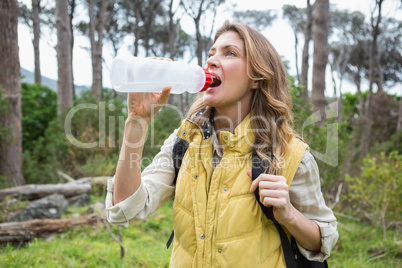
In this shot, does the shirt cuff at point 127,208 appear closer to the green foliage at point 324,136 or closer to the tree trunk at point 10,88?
the green foliage at point 324,136

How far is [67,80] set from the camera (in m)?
11.0

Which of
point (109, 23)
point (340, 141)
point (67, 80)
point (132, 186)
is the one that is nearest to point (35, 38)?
point (109, 23)

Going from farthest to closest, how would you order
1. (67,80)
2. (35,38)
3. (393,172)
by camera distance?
(35,38), (67,80), (393,172)

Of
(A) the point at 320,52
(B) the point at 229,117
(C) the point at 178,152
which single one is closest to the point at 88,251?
(C) the point at 178,152

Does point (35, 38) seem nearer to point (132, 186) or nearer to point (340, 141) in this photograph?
point (340, 141)

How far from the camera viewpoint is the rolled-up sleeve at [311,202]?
4.84 feet

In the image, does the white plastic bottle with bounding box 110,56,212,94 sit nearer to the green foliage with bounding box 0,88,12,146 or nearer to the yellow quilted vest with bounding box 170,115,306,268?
the yellow quilted vest with bounding box 170,115,306,268

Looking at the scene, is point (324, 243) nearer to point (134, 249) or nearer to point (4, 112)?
point (134, 249)

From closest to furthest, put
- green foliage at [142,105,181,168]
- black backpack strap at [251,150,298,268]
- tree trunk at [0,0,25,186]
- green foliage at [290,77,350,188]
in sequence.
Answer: black backpack strap at [251,150,298,268], green foliage at [290,77,350,188], tree trunk at [0,0,25,186], green foliage at [142,105,181,168]

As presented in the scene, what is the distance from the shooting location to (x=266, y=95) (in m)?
1.69

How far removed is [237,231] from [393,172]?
14.1ft

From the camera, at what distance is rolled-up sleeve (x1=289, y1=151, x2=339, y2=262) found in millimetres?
1475

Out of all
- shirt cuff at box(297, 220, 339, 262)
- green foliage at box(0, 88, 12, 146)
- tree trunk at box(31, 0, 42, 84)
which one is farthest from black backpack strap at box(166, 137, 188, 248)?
tree trunk at box(31, 0, 42, 84)

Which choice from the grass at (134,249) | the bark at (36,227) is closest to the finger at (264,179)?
the grass at (134,249)
